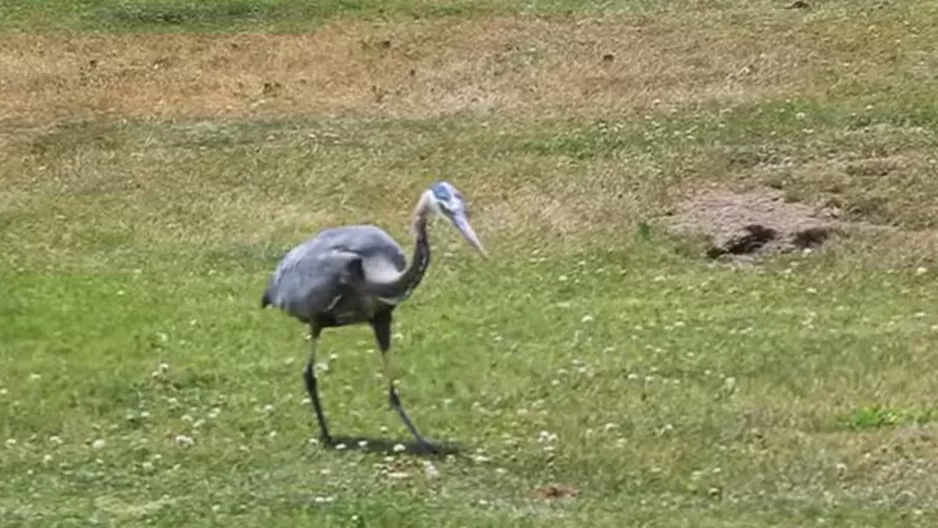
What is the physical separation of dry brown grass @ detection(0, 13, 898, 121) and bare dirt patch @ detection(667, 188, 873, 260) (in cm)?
350

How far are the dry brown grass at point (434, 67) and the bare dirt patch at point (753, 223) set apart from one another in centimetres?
350

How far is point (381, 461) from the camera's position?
11289 mm

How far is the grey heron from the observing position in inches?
443

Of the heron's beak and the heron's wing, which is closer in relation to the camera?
the heron's beak

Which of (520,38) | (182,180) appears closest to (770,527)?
(182,180)

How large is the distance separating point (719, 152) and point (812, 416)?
29.2 ft

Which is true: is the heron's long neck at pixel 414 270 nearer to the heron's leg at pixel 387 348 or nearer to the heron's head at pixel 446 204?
the heron's head at pixel 446 204

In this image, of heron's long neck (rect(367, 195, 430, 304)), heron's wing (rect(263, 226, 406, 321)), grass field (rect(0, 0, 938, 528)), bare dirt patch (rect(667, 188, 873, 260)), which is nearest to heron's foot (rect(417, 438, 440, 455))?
grass field (rect(0, 0, 938, 528))

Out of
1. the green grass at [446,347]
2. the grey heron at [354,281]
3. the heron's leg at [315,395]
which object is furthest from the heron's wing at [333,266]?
the green grass at [446,347]

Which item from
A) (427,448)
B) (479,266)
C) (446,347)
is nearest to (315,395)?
(427,448)

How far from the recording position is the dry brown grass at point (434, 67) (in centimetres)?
2359

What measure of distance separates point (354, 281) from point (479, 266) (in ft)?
21.5

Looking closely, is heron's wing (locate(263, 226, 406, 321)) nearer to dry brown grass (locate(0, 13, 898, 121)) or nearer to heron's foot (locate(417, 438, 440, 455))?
heron's foot (locate(417, 438, 440, 455))

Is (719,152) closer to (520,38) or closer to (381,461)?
(520,38)
